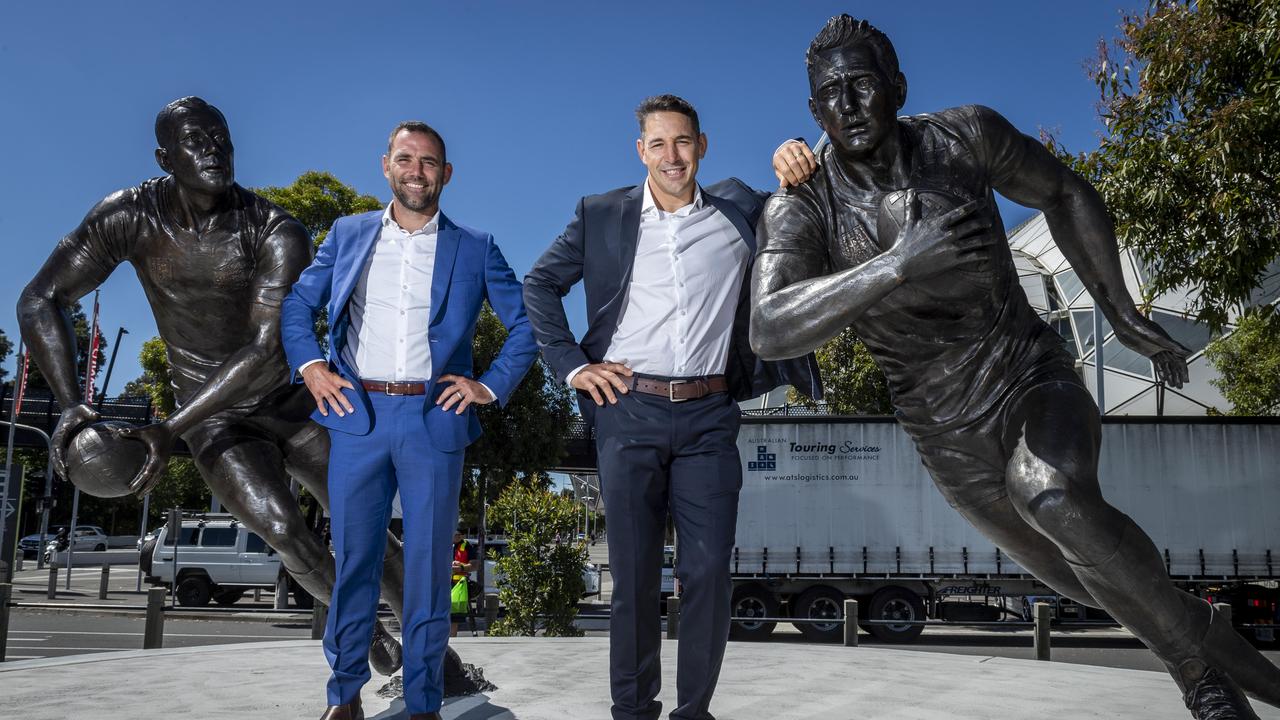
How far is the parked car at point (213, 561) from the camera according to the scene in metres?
20.8

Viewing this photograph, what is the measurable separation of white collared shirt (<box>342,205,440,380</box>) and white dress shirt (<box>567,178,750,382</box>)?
2.23 ft

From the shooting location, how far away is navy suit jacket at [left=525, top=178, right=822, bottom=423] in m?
3.39

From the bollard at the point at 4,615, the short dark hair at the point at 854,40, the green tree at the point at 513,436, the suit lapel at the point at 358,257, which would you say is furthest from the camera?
the green tree at the point at 513,436

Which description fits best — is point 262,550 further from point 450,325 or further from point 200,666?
point 450,325

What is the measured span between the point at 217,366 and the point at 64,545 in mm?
43682

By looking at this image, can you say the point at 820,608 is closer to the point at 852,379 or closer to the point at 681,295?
the point at 852,379

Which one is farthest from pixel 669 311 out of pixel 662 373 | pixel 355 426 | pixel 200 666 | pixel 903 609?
pixel 903 609

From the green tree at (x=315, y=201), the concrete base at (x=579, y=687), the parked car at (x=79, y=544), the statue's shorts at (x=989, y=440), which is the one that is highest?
the green tree at (x=315, y=201)

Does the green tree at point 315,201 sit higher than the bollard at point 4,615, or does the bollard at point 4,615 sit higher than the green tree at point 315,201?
the green tree at point 315,201

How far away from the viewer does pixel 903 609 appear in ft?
53.3

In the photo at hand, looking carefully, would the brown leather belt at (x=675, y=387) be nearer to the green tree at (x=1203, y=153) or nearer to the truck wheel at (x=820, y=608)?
the green tree at (x=1203, y=153)

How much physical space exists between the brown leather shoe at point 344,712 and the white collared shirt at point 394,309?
1.15 meters

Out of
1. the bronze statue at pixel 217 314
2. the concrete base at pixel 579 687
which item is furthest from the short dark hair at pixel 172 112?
the concrete base at pixel 579 687

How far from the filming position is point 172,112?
4.24 metres
